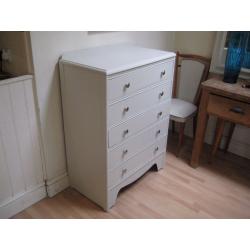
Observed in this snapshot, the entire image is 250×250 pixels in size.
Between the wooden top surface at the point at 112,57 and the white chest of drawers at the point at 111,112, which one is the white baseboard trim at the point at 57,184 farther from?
the wooden top surface at the point at 112,57

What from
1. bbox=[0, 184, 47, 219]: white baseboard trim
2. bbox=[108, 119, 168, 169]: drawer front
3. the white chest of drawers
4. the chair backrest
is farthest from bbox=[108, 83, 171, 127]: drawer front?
bbox=[0, 184, 47, 219]: white baseboard trim

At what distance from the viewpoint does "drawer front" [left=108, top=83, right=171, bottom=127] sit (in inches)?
64.2

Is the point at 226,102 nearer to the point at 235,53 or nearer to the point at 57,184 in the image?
the point at 235,53

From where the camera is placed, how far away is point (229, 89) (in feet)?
6.61

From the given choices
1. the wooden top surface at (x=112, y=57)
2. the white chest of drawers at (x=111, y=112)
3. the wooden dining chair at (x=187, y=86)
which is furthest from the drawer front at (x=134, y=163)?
the wooden top surface at (x=112, y=57)

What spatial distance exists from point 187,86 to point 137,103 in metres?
1.16

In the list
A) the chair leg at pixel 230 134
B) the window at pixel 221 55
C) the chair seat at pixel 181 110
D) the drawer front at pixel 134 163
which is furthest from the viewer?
the chair leg at pixel 230 134

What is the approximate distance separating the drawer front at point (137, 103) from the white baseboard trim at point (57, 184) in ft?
2.43

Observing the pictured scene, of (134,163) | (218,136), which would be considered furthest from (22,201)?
(218,136)

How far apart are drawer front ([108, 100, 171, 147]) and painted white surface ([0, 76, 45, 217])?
545 mm

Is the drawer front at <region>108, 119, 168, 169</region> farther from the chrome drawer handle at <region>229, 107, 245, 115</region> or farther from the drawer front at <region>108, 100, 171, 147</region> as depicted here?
the chrome drawer handle at <region>229, 107, 245, 115</region>

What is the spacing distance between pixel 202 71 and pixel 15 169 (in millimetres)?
1896

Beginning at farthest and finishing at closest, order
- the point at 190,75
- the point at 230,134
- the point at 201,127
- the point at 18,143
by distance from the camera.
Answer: the point at 190,75 < the point at 230,134 < the point at 201,127 < the point at 18,143

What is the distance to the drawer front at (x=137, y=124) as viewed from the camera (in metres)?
1.71
